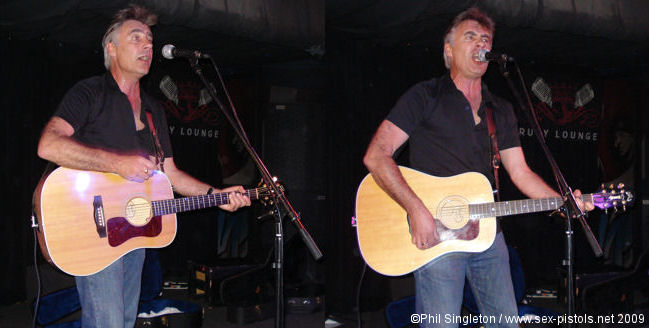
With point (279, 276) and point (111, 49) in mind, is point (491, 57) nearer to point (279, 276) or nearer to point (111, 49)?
point (279, 276)

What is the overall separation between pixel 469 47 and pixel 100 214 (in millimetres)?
2230

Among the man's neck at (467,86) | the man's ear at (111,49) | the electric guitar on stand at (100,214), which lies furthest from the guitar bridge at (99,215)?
the man's neck at (467,86)

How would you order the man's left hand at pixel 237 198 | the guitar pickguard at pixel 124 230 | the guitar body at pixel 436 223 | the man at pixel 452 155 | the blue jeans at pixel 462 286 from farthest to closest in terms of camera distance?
the man's left hand at pixel 237 198 < the guitar pickguard at pixel 124 230 < the guitar body at pixel 436 223 < the man at pixel 452 155 < the blue jeans at pixel 462 286

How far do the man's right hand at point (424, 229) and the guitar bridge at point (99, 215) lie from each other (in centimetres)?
163

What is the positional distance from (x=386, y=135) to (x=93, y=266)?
5.37 feet

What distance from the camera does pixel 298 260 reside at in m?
6.21

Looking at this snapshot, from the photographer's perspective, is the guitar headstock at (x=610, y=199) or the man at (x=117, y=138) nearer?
the man at (x=117, y=138)

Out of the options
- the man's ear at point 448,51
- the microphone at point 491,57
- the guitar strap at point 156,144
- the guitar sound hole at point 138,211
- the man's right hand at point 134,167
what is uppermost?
the man's ear at point 448,51

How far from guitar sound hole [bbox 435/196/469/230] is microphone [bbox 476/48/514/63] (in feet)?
2.42

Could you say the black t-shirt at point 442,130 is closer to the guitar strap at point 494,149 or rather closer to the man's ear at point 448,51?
the guitar strap at point 494,149

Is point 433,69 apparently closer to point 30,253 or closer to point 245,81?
point 245,81

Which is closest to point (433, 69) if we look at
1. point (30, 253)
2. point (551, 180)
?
point (551, 180)

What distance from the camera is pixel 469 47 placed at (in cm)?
303

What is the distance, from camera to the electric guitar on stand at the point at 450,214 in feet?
9.09
